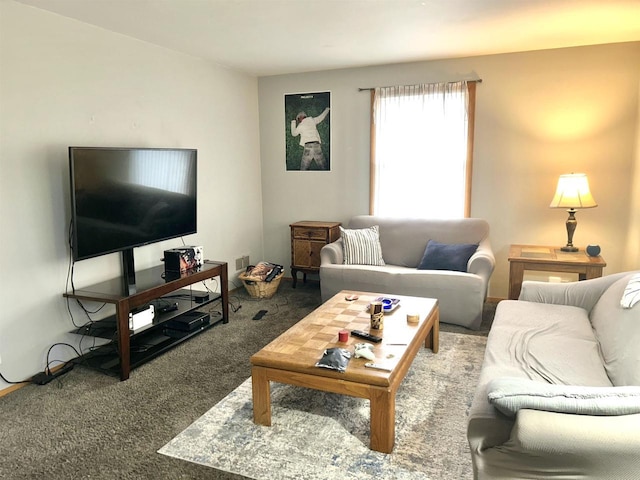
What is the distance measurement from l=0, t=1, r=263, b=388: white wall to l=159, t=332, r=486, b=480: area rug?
4.80 feet

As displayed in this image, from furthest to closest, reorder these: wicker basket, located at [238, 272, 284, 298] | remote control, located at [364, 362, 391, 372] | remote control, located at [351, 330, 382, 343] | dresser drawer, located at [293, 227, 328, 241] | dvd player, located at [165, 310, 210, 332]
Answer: dresser drawer, located at [293, 227, 328, 241]
wicker basket, located at [238, 272, 284, 298]
dvd player, located at [165, 310, 210, 332]
remote control, located at [351, 330, 382, 343]
remote control, located at [364, 362, 391, 372]

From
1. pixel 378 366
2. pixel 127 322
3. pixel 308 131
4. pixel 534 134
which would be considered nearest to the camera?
pixel 378 366

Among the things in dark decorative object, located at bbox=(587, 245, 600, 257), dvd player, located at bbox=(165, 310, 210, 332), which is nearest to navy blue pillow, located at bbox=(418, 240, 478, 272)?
dark decorative object, located at bbox=(587, 245, 600, 257)

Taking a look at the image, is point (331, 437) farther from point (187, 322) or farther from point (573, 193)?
point (573, 193)

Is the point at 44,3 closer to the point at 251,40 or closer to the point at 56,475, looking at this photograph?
the point at 251,40

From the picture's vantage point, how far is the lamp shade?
13.5 feet

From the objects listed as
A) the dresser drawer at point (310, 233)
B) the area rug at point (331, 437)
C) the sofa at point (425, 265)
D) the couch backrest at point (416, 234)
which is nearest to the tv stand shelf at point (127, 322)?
the area rug at point (331, 437)

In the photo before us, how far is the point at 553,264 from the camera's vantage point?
4008 mm

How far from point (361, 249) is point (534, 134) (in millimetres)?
2030

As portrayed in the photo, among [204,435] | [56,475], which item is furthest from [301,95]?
[56,475]

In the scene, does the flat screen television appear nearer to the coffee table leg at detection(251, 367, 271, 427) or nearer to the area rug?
the area rug

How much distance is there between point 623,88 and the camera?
4.31 m

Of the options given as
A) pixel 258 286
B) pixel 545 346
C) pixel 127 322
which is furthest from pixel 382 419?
pixel 258 286

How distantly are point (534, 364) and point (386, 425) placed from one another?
32.0 inches
